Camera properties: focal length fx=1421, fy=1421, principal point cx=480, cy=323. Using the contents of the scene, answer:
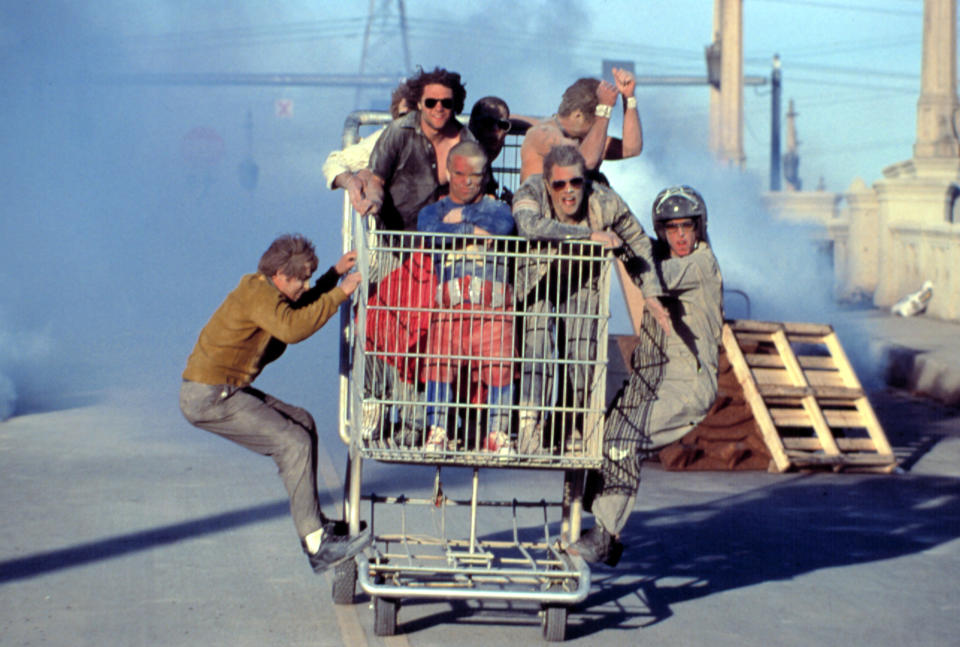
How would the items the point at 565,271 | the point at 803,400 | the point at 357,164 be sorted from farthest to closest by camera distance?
the point at 803,400 → the point at 357,164 → the point at 565,271

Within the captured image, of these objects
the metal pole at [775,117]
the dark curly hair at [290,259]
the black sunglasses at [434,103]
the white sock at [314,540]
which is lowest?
the white sock at [314,540]

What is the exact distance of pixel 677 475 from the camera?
1025 centimetres

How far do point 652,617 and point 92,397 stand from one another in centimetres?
844

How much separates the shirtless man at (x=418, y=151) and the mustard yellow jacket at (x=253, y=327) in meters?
0.58

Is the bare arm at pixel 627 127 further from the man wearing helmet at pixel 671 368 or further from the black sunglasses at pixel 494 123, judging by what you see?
the black sunglasses at pixel 494 123

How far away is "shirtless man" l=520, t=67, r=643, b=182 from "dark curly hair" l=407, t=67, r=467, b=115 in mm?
394

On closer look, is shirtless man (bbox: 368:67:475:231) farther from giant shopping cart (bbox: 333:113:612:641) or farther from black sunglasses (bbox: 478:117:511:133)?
giant shopping cart (bbox: 333:113:612:641)

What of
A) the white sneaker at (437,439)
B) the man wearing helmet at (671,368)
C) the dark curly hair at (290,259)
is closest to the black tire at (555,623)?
the man wearing helmet at (671,368)

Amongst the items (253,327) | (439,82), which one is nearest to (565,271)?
(439,82)

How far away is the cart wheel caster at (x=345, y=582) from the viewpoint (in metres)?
6.23

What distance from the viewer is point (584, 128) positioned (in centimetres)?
653

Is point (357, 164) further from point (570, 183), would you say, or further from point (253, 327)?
point (570, 183)

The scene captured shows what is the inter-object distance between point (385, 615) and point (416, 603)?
2.26 ft

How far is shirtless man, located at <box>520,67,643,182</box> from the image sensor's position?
6461 mm
